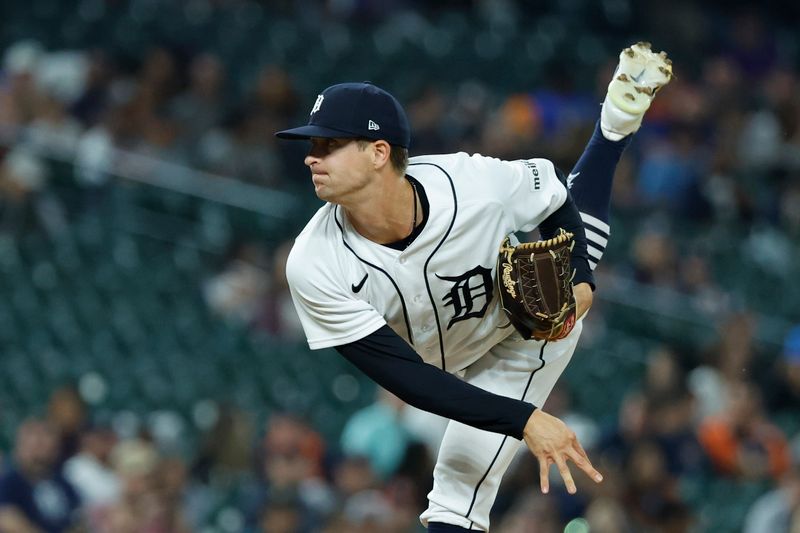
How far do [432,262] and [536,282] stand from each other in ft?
0.97

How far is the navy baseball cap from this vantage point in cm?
388

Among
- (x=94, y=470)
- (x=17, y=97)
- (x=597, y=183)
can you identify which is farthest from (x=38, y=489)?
(x=597, y=183)

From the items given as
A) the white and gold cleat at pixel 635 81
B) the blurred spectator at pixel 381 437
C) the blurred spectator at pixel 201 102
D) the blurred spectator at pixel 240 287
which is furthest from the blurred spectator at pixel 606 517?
the blurred spectator at pixel 201 102

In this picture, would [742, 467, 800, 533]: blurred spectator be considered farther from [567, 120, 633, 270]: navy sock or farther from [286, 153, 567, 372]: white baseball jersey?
[286, 153, 567, 372]: white baseball jersey

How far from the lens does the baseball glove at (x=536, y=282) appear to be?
13.2 ft

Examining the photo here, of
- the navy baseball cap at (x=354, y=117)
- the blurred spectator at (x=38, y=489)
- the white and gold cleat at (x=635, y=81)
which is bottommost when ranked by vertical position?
the blurred spectator at (x=38, y=489)

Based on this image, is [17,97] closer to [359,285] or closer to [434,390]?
[359,285]

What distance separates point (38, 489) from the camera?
283 inches

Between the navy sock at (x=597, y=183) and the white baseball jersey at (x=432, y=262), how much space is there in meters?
0.43

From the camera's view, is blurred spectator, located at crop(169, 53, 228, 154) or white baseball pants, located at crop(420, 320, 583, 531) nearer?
white baseball pants, located at crop(420, 320, 583, 531)

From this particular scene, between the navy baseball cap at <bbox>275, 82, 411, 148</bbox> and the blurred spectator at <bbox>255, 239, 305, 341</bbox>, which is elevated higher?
the navy baseball cap at <bbox>275, 82, 411, 148</bbox>

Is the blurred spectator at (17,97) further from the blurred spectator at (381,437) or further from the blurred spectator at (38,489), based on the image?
the blurred spectator at (381,437)

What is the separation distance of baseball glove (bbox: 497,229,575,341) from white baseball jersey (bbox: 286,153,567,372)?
0.12 m

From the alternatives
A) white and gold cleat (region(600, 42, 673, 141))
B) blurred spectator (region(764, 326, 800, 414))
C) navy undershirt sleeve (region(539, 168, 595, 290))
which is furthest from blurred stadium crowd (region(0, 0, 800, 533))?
white and gold cleat (region(600, 42, 673, 141))
